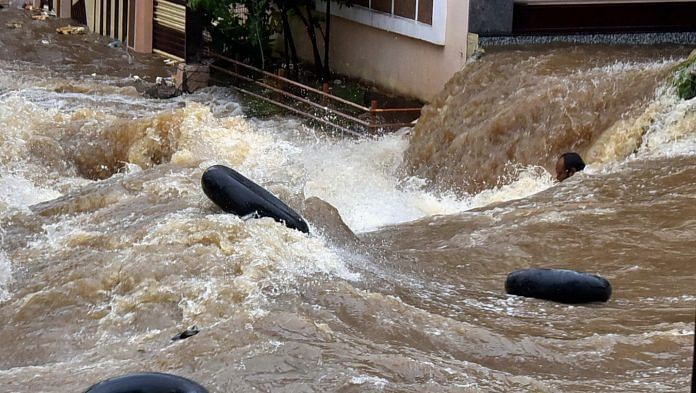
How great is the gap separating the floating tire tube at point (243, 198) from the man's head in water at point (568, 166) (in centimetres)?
378

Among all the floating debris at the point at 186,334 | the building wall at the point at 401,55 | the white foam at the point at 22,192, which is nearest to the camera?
the floating debris at the point at 186,334

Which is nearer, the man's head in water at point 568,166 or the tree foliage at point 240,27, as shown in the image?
the man's head in water at point 568,166

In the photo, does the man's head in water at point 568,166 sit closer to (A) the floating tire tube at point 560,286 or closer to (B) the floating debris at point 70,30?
(A) the floating tire tube at point 560,286

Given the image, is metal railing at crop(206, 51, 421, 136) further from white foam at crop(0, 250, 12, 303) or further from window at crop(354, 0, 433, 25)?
white foam at crop(0, 250, 12, 303)

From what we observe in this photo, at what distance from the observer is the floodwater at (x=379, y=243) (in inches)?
254

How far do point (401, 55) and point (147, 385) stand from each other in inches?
496

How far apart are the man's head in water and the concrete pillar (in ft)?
38.9

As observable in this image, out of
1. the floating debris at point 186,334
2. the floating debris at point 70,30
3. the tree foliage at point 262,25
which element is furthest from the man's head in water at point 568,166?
the floating debris at point 70,30

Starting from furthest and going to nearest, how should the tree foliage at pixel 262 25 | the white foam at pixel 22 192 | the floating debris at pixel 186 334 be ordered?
the tree foliage at pixel 262 25 → the white foam at pixel 22 192 → the floating debris at pixel 186 334

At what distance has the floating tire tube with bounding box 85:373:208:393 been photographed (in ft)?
17.5

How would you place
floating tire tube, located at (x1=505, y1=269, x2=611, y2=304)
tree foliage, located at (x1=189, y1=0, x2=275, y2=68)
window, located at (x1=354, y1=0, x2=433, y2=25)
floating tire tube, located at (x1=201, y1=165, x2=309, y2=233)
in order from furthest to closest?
tree foliage, located at (x1=189, y1=0, x2=275, y2=68)
window, located at (x1=354, y1=0, x2=433, y2=25)
floating tire tube, located at (x1=201, y1=165, x2=309, y2=233)
floating tire tube, located at (x1=505, y1=269, x2=611, y2=304)

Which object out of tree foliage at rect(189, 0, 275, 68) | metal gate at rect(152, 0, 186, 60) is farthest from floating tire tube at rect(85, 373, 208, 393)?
metal gate at rect(152, 0, 186, 60)

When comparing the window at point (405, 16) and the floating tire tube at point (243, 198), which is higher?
the window at point (405, 16)

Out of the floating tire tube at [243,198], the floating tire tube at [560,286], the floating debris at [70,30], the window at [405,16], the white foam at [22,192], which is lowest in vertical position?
the white foam at [22,192]
